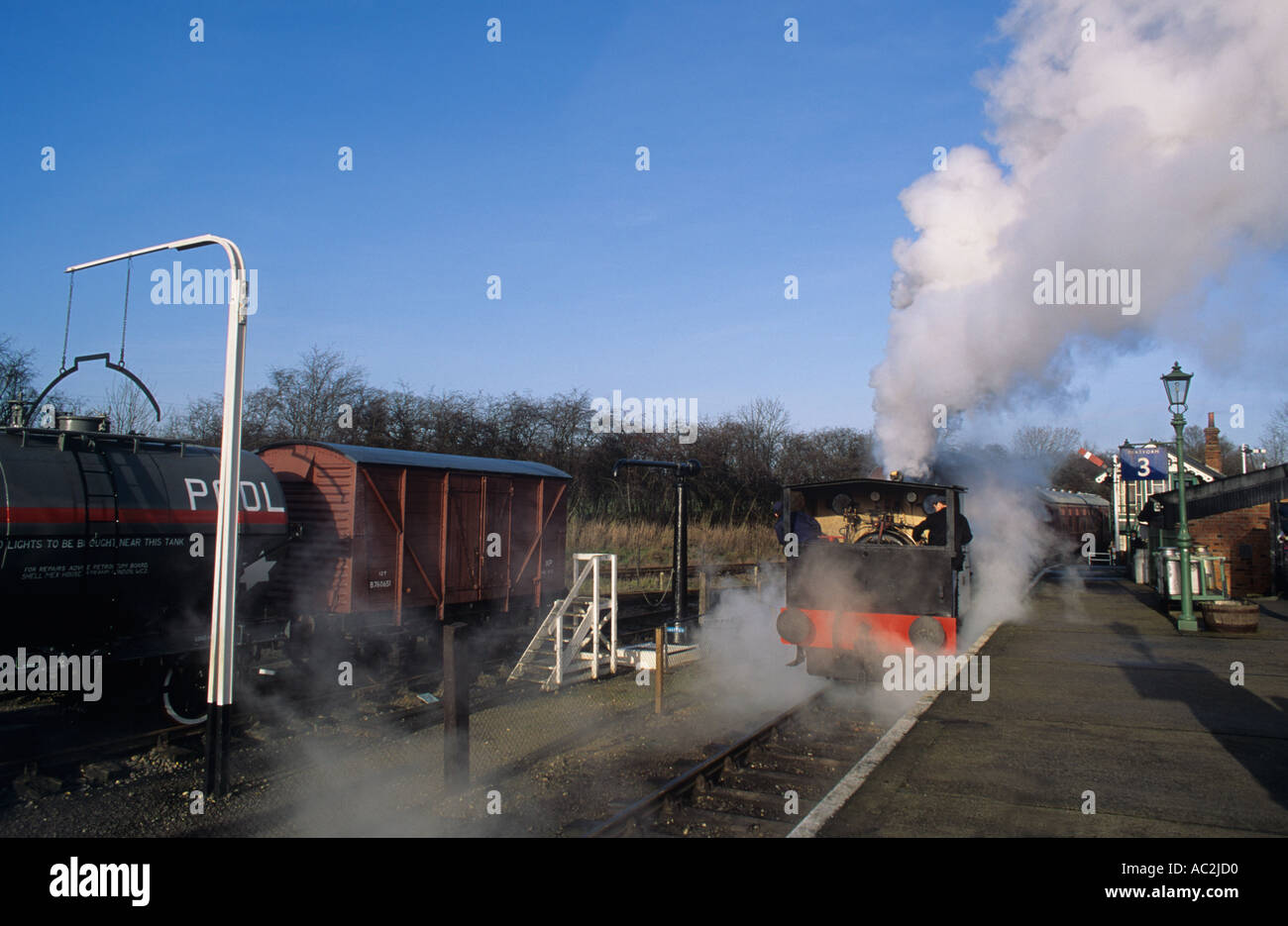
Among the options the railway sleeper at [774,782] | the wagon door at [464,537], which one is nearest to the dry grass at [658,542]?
the wagon door at [464,537]

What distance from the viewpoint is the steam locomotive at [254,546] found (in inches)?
284

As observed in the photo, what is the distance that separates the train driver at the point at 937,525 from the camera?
30.5 feet

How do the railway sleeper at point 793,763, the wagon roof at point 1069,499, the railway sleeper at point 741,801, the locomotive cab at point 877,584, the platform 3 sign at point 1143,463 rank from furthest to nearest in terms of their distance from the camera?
the wagon roof at point 1069,499 < the platform 3 sign at point 1143,463 < the locomotive cab at point 877,584 < the railway sleeper at point 793,763 < the railway sleeper at point 741,801

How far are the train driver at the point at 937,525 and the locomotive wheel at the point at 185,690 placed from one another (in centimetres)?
807

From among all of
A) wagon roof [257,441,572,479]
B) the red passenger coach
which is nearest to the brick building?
wagon roof [257,441,572,479]

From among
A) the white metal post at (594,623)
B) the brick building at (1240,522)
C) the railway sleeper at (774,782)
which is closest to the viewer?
the railway sleeper at (774,782)

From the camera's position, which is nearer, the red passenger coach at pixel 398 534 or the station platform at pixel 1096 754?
the station platform at pixel 1096 754

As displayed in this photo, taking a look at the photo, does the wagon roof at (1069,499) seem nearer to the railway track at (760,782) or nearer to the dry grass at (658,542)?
the dry grass at (658,542)

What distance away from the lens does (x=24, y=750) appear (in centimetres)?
729

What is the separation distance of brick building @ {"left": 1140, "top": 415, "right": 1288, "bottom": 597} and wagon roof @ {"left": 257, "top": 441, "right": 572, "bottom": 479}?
52.9 feet

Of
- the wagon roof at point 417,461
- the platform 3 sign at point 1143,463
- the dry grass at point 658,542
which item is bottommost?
the dry grass at point 658,542

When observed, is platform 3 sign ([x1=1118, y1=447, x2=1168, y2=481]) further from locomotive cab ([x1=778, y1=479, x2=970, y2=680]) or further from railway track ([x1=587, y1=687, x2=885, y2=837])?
railway track ([x1=587, y1=687, x2=885, y2=837])

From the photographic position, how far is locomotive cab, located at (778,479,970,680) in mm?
9047

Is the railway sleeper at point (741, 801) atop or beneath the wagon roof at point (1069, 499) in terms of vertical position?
beneath
